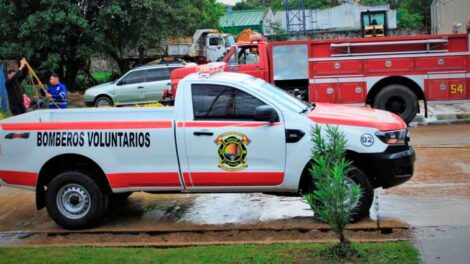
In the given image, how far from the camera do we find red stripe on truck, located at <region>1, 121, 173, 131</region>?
297 inches

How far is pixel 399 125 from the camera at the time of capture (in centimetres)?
741

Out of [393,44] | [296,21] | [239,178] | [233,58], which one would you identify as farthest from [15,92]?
[296,21]

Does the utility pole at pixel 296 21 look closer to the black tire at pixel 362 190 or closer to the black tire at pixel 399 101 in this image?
the black tire at pixel 399 101

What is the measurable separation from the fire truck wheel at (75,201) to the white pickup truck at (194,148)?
0.01m

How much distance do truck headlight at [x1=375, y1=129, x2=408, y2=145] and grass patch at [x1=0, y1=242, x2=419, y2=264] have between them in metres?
1.37

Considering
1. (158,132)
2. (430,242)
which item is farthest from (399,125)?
(158,132)

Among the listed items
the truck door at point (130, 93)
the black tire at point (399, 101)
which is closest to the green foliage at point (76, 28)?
the truck door at point (130, 93)

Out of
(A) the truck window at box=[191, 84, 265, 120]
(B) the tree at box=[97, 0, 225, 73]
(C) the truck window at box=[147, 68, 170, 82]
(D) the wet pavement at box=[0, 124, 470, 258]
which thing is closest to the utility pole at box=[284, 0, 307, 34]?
(B) the tree at box=[97, 0, 225, 73]

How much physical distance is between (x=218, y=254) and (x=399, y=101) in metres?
10.3

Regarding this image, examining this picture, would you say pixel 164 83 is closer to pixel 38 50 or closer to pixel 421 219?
pixel 38 50

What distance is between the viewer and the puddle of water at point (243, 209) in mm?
7836

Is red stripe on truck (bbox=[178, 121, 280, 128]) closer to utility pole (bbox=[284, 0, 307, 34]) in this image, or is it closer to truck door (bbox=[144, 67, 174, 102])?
truck door (bbox=[144, 67, 174, 102])

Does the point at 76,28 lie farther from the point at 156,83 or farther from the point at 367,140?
the point at 367,140

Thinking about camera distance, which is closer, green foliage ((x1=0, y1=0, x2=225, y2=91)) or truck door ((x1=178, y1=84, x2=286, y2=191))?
truck door ((x1=178, y1=84, x2=286, y2=191))
